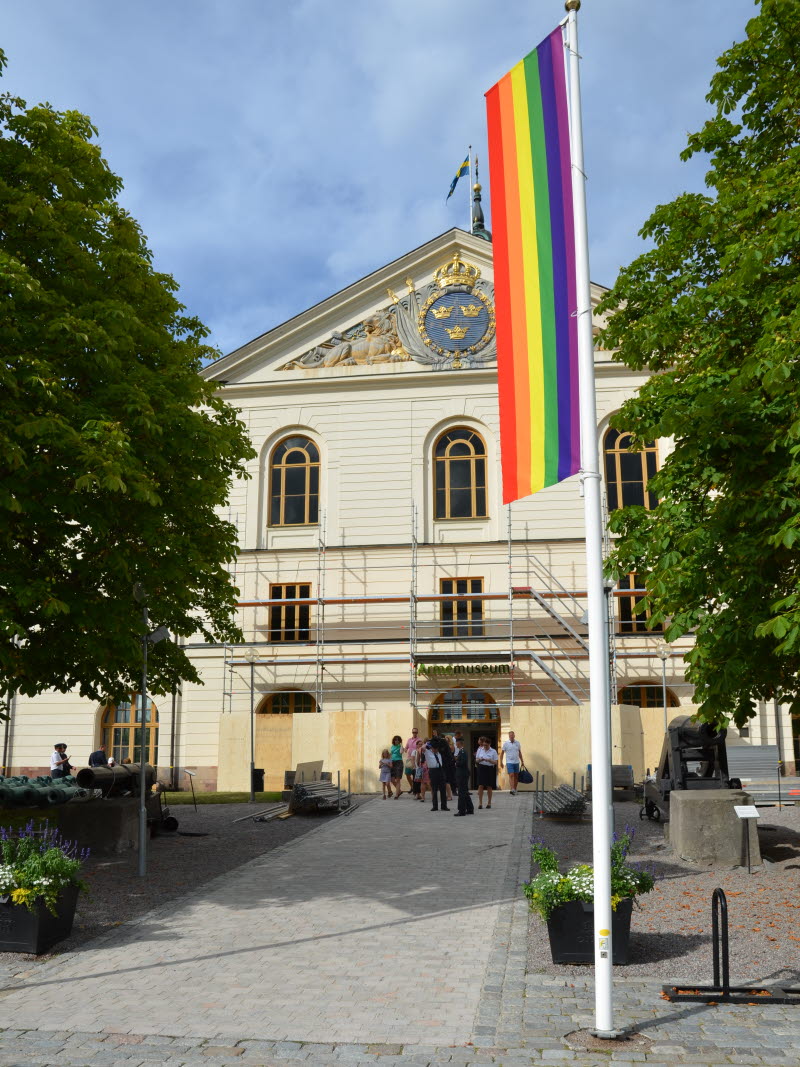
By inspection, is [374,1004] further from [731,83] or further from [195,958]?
[731,83]

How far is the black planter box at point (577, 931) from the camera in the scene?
821cm

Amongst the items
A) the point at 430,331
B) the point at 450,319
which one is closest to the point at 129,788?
the point at 430,331

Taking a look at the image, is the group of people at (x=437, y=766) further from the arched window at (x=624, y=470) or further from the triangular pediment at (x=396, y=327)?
the triangular pediment at (x=396, y=327)

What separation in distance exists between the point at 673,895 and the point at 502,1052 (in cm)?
588

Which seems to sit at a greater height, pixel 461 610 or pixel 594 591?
pixel 461 610

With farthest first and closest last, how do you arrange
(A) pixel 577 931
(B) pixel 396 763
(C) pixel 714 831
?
1. (B) pixel 396 763
2. (C) pixel 714 831
3. (A) pixel 577 931

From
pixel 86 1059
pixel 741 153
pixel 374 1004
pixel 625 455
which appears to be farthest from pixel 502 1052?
pixel 625 455

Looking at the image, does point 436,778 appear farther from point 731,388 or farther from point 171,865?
point 731,388

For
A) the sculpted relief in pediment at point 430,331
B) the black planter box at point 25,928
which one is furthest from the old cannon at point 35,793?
the sculpted relief in pediment at point 430,331

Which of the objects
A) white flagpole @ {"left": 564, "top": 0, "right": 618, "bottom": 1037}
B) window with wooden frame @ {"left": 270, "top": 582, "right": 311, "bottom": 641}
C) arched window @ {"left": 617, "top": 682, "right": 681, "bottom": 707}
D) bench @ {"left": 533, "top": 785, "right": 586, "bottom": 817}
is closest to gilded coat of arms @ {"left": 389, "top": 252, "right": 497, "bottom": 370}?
window with wooden frame @ {"left": 270, "top": 582, "right": 311, "bottom": 641}

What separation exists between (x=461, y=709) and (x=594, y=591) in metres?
24.0

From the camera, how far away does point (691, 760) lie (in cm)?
1700

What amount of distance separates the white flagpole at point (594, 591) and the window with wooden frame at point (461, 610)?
23.3 m

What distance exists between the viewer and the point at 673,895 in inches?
449
